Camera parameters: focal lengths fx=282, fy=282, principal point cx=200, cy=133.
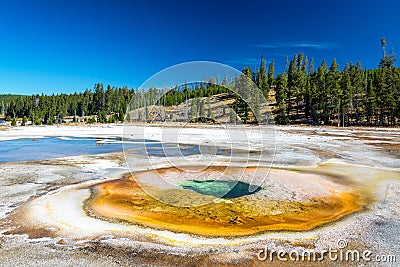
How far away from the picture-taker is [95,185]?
12.1 meters

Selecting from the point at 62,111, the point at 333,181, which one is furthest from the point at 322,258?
the point at 62,111

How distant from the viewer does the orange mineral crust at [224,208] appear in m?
7.70

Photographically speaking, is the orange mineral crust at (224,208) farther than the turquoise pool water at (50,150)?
No

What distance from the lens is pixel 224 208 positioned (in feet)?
30.4

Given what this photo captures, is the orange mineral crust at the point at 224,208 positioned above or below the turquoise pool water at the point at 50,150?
below

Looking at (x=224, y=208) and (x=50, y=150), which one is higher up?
(x=50, y=150)

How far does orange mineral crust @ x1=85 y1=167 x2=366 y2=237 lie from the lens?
770 cm

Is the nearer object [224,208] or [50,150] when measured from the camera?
[224,208]

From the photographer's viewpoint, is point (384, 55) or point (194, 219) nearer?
point (194, 219)

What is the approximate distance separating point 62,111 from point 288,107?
7675 centimetres

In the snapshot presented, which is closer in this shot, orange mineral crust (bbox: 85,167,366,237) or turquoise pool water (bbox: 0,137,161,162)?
A: orange mineral crust (bbox: 85,167,366,237)

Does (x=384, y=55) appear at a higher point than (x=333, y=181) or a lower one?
higher

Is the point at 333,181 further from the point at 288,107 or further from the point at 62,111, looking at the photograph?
the point at 62,111

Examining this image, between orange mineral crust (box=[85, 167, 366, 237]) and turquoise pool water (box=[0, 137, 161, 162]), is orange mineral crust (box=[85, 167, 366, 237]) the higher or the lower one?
the lower one
